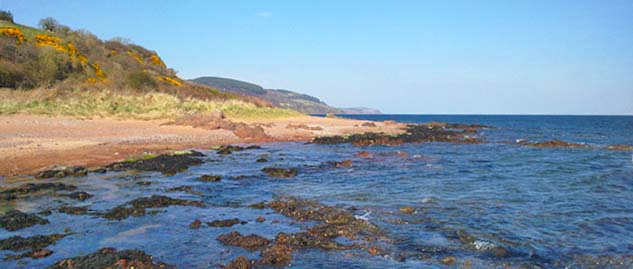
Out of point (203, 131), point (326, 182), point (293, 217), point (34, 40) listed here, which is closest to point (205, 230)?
point (293, 217)

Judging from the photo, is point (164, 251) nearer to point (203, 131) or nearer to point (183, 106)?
point (203, 131)

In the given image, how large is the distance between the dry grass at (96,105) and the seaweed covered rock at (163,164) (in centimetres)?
1004

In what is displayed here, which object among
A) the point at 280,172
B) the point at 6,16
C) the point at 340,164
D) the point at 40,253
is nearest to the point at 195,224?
the point at 40,253

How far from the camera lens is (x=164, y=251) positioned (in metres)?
4.95

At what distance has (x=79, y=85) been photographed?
2600 centimetres

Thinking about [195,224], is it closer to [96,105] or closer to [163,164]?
[163,164]

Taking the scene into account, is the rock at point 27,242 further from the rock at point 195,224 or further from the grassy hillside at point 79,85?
the grassy hillside at point 79,85

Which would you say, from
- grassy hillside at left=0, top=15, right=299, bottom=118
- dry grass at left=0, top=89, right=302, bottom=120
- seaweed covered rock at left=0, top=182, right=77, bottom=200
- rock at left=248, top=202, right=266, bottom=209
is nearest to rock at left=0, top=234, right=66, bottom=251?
seaweed covered rock at left=0, top=182, right=77, bottom=200

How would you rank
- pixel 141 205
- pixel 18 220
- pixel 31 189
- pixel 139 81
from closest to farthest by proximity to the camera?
1. pixel 18 220
2. pixel 141 205
3. pixel 31 189
4. pixel 139 81

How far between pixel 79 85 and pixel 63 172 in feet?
63.6

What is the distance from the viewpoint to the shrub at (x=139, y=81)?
3212 cm

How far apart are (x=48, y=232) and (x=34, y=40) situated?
36.1 m

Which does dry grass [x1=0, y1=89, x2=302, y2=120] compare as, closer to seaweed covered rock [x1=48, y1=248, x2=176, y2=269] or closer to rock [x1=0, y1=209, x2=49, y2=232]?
rock [x1=0, y1=209, x2=49, y2=232]

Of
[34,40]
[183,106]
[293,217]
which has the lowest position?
[293,217]
